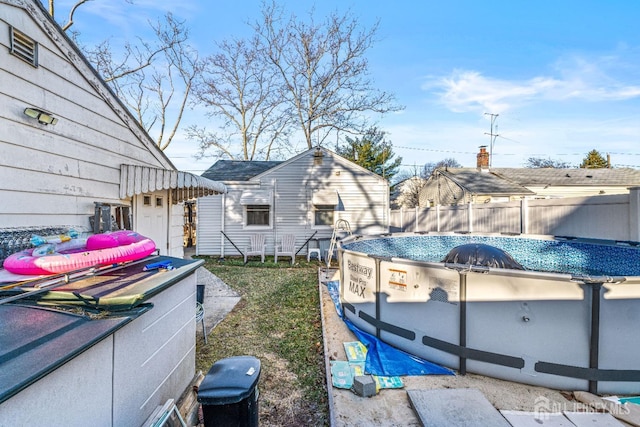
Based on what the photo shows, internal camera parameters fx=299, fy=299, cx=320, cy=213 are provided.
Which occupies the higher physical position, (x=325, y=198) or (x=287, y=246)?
(x=325, y=198)

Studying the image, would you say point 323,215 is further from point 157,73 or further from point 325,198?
point 157,73

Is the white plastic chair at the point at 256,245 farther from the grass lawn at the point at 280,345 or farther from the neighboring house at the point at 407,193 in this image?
the neighboring house at the point at 407,193

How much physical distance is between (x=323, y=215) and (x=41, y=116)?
10.0 meters

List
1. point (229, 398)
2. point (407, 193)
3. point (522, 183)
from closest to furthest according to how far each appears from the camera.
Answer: point (229, 398), point (522, 183), point (407, 193)

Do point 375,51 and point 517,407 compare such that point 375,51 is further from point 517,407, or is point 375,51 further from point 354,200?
point 517,407

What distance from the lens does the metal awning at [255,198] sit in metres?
12.0

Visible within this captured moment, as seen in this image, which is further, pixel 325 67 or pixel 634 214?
pixel 325 67

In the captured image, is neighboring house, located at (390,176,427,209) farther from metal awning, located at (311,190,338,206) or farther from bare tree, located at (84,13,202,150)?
bare tree, located at (84,13,202,150)

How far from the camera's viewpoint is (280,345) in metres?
4.29

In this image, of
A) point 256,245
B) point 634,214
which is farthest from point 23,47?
point 256,245

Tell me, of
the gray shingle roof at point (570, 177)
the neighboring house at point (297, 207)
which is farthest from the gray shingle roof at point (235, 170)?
the gray shingle roof at point (570, 177)

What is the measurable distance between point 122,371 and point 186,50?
2230 cm

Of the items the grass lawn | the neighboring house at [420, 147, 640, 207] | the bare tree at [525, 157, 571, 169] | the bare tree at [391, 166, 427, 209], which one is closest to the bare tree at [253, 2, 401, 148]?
the neighboring house at [420, 147, 640, 207]

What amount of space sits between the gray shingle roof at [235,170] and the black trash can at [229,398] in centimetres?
1118
